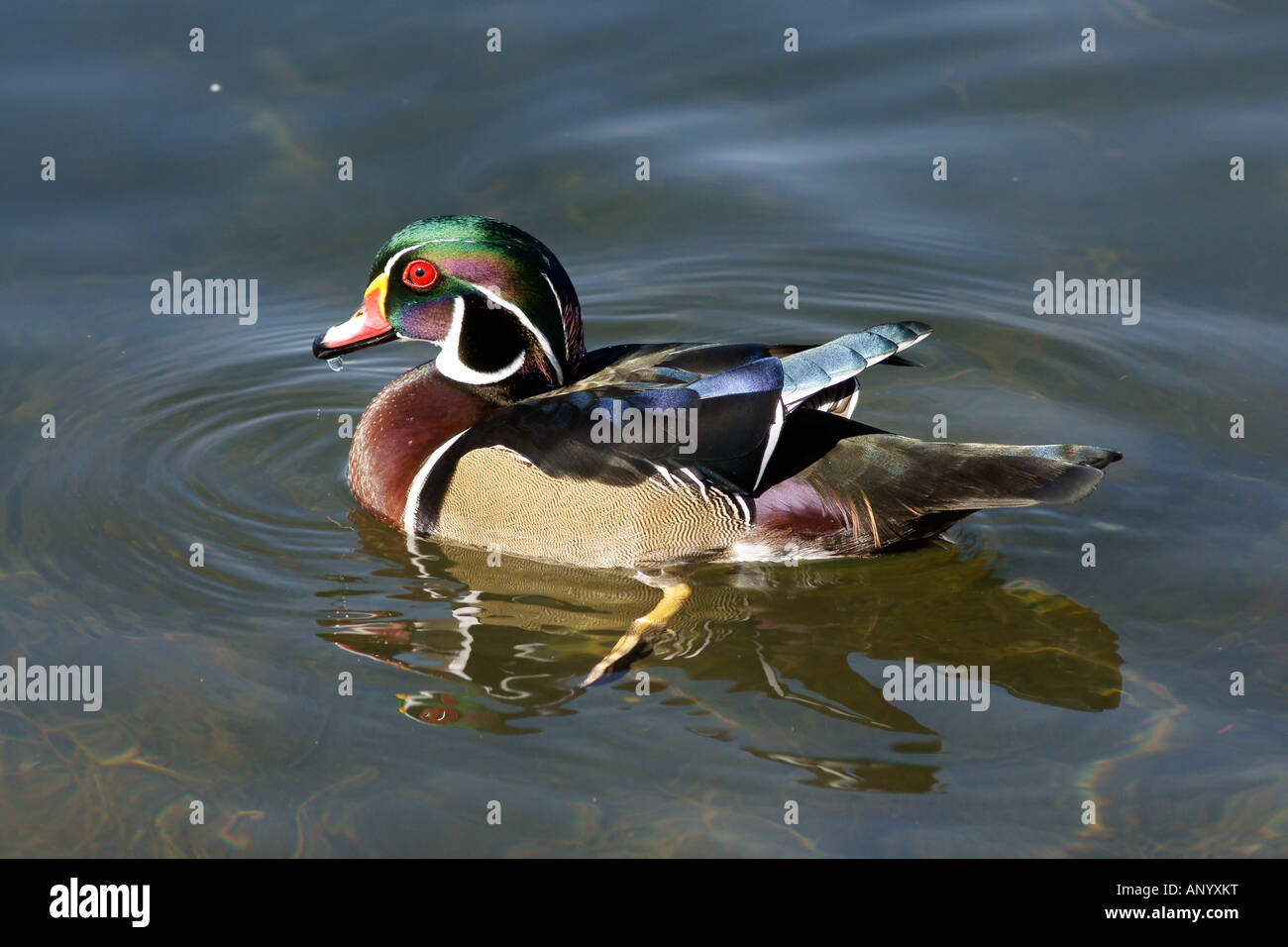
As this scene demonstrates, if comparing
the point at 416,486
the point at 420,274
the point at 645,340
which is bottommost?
the point at 416,486

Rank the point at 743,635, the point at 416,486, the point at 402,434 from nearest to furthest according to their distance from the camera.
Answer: the point at 743,635 < the point at 416,486 < the point at 402,434

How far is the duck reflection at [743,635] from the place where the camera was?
18.9 ft

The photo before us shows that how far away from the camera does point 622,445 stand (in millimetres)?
6344

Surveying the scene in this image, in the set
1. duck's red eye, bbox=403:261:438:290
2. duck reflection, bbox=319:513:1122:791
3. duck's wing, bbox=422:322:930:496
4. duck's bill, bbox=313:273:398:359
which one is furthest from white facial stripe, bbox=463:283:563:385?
duck reflection, bbox=319:513:1122:791

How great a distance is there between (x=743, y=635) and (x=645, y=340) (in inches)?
111

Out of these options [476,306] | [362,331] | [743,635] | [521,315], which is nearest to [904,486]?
[743,635]

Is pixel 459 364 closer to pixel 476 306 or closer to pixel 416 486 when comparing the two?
pixel 476 306

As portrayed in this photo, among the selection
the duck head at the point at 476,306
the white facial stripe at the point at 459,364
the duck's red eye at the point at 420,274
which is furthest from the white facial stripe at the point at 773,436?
the duck's red eye at the point at 420,274

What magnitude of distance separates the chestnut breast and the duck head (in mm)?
118

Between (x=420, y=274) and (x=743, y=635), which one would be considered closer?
(x=743, y=635)

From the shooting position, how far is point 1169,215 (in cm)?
933

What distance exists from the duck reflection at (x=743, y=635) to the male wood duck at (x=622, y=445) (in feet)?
0.46

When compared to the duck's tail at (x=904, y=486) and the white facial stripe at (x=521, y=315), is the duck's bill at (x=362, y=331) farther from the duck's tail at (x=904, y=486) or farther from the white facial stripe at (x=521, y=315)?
the duck's tail at (x=904, y=486)

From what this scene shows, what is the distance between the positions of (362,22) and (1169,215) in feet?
18.9
